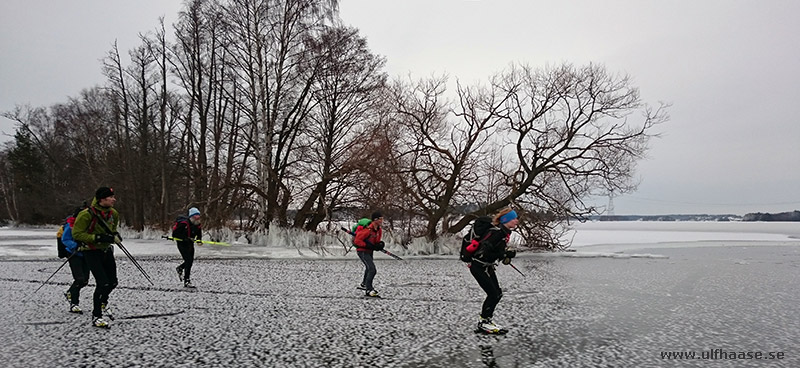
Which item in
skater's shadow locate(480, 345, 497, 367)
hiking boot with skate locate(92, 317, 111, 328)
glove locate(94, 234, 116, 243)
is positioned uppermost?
glove locate(94, 234, 116, 243)

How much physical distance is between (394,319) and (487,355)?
2.16 meters

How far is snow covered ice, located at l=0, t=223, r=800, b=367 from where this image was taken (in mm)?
5445

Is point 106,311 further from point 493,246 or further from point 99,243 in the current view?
point 493,246

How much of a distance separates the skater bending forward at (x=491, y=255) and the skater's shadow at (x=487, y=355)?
0.63 m

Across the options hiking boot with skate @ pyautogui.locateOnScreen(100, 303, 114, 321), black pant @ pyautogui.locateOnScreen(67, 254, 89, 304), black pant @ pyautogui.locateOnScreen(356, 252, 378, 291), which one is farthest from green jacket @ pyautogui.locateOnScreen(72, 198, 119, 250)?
black pant @ pyautogui.locateOnScreen(356, 252, 378, 291)

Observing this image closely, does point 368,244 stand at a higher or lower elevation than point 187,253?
higher

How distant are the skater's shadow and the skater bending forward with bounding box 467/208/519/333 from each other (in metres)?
0.63

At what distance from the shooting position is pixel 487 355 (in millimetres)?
5547

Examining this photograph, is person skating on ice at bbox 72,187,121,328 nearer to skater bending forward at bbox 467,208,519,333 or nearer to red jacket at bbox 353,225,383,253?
red jacket at bbox 353,225,383,253

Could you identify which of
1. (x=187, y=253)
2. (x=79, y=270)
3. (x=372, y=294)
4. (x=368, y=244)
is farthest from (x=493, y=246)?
(x=187, y=253)

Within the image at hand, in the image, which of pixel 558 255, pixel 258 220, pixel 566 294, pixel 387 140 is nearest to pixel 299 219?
pixel 258 220

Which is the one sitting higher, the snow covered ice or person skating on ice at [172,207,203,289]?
person skating on ice at [172,207,203,289]

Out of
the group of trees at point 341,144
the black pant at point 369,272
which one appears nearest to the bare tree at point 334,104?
the group of trees at point 341,144

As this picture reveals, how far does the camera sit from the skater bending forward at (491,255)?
6387 mm
